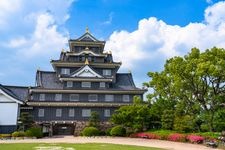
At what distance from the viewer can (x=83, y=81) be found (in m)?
45.5

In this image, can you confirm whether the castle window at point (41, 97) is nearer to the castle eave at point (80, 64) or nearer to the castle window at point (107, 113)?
the castle eave at point (80, 64)

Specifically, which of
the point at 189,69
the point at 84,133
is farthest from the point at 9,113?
the point at 189,69

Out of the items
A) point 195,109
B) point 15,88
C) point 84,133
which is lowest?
point 84,133

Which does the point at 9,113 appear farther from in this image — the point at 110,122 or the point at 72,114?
the point at 110,122

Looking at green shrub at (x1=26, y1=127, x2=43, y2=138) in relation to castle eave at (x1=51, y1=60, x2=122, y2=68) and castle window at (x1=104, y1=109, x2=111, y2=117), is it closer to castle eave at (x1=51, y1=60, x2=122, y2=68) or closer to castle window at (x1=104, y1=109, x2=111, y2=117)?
castle window at (x1=104, y1=109, x2=111, y2=117)

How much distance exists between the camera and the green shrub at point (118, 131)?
39.5m

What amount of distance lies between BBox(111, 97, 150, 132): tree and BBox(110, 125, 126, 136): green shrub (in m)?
0.68

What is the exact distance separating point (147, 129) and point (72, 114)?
10.5 meters

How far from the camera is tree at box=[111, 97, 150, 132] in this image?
39281 mm

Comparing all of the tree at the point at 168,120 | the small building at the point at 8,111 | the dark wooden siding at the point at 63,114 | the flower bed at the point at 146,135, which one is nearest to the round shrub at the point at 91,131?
the flower bed at the point at 146,135

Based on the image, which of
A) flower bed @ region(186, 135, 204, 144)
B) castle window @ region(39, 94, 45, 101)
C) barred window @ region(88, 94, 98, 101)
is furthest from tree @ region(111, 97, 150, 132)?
castle window @ region(39, 94, 45, 101)

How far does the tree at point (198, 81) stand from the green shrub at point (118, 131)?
742cm

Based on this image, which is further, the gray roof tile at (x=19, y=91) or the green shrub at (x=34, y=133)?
the gray roof tile at (x=19, y=91)

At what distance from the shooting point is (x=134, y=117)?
3956 cm
